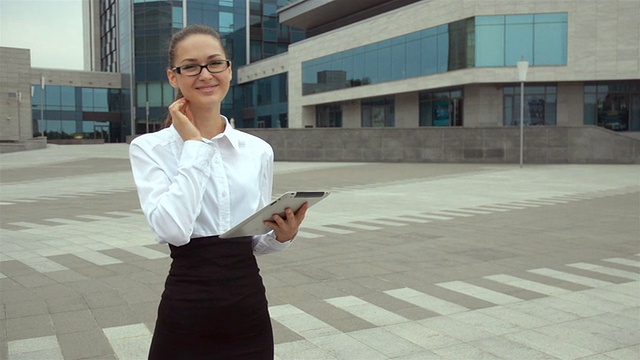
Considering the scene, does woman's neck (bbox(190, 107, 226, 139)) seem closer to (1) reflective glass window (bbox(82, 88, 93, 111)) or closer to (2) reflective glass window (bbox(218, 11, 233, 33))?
(2) reflective glass window (bbox(218, 11, 233, 33))

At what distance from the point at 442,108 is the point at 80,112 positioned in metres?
47.9

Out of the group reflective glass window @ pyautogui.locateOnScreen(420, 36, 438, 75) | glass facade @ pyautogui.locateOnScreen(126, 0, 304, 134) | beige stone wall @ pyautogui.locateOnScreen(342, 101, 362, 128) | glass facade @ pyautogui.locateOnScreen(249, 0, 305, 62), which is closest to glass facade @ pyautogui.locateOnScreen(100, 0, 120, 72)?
glass facade @ pyautogui.locateOnScreen(126, 0, 304, 134)

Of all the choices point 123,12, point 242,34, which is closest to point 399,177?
point 242,34

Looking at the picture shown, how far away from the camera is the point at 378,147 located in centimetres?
3133

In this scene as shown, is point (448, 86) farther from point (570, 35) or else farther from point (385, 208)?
point (385, 208)

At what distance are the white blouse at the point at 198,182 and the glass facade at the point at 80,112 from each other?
72.6m

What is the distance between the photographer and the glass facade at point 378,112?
46875 mm

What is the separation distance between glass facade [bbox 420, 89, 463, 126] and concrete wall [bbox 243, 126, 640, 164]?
10.9 meters

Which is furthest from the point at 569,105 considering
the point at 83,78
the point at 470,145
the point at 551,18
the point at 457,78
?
the point at 83,78

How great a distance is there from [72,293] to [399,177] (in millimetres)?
16884

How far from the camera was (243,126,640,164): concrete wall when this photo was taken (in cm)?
2894

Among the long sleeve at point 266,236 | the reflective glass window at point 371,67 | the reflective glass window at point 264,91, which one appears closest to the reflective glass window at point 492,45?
the reflective glass window at point 371,67

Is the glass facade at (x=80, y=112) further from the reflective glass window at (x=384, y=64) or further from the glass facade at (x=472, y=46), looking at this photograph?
the glass facade at (x=472, y=46)

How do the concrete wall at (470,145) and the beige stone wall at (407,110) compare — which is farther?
the beige stone wall at (407,110)
